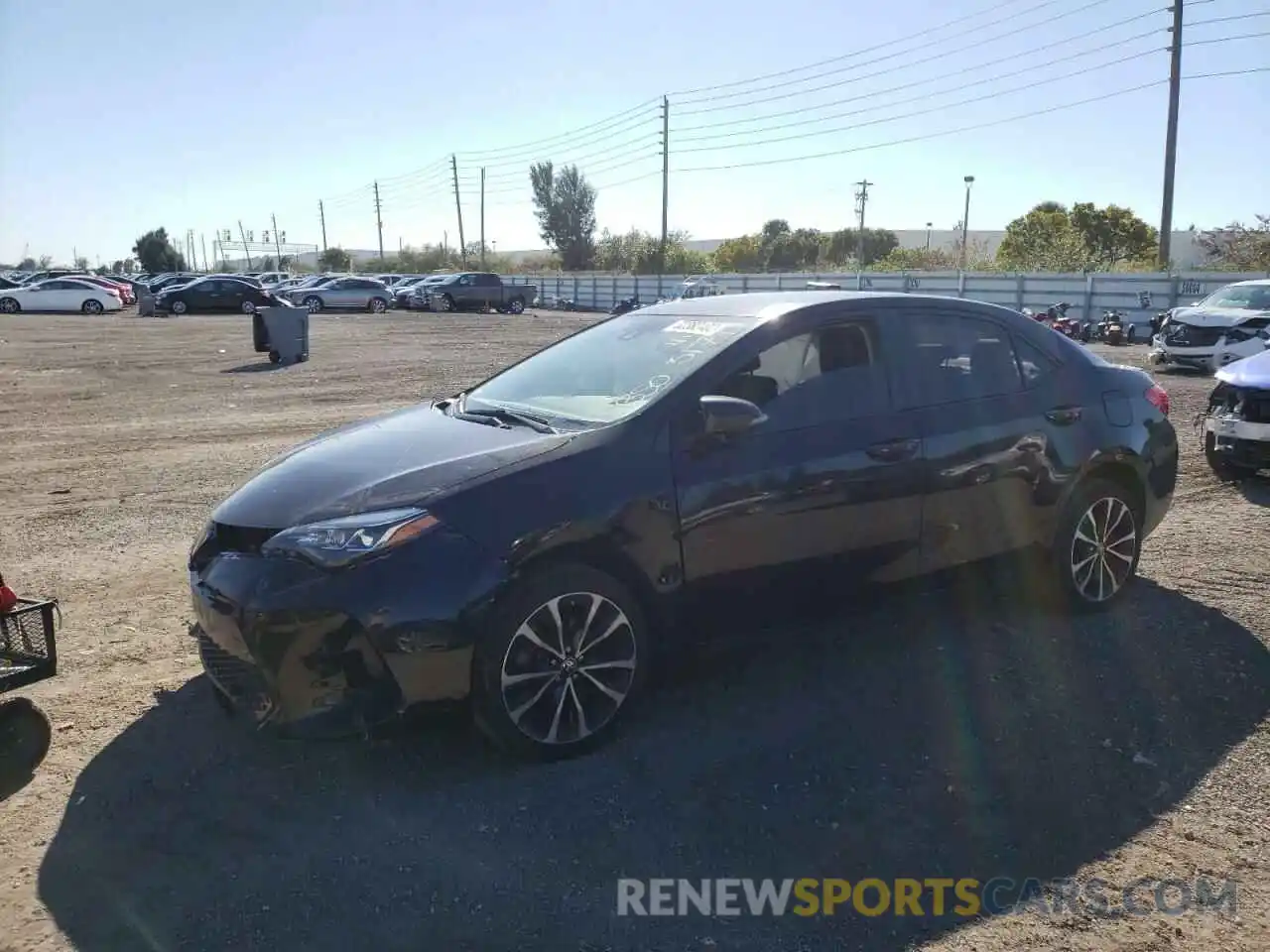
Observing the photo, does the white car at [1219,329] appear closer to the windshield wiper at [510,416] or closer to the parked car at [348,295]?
the windshield wiper at [510,416]

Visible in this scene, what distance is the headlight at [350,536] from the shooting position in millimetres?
3555

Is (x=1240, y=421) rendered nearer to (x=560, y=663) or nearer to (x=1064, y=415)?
(x=1064, y=415)

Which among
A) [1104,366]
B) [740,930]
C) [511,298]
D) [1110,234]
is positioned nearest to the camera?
[740,930]

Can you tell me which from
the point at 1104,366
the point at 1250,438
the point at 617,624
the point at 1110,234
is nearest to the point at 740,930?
the point at 617,624

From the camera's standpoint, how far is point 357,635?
11.5ft

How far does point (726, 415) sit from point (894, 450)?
1.04m

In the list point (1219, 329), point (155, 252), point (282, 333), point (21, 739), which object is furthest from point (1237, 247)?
point (155, 252)

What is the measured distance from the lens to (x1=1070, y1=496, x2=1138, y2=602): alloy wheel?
5402 millimetres

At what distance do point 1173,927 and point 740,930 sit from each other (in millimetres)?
1263

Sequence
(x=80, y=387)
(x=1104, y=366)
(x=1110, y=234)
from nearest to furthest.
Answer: (x=1104, y=366), (x=80, y=387), (x=1110, y=234)

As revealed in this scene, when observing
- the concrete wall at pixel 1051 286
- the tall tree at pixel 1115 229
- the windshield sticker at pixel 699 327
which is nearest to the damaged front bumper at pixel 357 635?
the windshield sticker at pixel 699 327

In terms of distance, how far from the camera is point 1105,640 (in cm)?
516

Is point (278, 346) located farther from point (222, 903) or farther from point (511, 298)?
point (511, 298)

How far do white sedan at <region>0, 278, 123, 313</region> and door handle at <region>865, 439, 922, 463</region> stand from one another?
43908 millimetres
